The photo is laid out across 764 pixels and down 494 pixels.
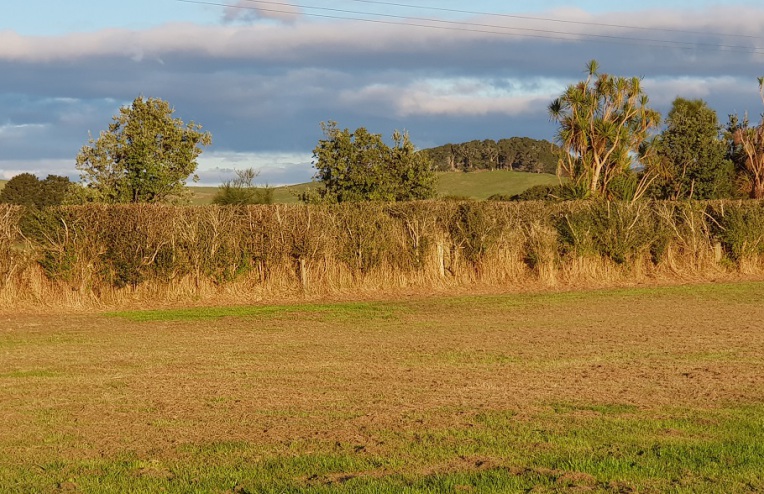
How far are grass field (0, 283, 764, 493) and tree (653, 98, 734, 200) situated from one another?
41787mm

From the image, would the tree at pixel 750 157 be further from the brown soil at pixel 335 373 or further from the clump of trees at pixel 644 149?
the brown soil at pixel 335 373

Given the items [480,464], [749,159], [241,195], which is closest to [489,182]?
[749,159]

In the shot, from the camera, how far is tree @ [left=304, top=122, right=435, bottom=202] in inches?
1660

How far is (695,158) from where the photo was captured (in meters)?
57.7

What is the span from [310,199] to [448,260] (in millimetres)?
17973

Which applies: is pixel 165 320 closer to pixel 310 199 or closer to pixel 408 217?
pixel 408 217

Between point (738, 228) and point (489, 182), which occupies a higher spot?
point (489, 182)

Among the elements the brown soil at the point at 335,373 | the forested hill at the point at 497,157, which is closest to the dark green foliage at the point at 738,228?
the brown soil at the point at 335,373

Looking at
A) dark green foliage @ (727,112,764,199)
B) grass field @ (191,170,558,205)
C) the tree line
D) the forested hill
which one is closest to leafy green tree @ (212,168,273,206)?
the tree line

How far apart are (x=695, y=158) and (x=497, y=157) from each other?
202 ft

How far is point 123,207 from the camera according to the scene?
22141 mm

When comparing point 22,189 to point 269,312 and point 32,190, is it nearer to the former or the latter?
point 32,190

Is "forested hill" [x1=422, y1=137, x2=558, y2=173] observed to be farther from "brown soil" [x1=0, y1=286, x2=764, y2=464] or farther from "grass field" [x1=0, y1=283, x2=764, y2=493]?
"grass field" [x1=0, y1=283, x2=764, y2=493]

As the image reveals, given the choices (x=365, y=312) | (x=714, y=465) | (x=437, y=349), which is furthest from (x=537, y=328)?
(x=714, y=465)
